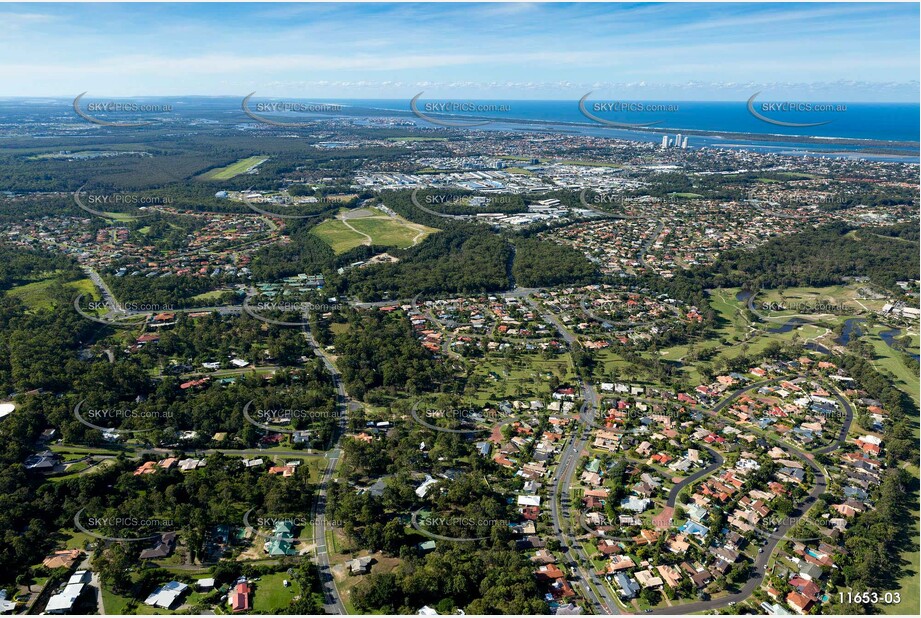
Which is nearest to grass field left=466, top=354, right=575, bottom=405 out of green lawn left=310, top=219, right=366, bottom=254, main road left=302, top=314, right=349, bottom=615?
main road left=302, top=314, right=349, bottom=615

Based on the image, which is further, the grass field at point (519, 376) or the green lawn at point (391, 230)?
A: the green lawn at point (391, 230)

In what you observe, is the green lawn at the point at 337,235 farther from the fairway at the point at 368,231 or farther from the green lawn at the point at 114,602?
the green lawn at the point at 114,602

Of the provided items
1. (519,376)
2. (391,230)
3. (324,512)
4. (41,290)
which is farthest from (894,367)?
(41,290)

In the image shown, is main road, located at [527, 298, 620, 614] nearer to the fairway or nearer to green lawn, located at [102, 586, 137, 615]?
green lawn, located at [102, 586, 137, 615]

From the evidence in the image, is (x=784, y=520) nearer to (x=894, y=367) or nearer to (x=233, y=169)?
(x=894, y=367)

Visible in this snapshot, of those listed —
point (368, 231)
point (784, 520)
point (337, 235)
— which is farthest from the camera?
point (368, 231)

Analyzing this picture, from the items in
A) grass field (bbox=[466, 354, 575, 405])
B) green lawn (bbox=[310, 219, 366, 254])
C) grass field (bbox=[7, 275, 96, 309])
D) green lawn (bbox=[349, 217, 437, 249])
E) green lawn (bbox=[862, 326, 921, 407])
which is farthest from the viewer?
green lawn (bbox=[349, 217, 437, 249])

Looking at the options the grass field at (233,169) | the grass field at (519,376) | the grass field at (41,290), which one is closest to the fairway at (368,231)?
the grass field at (41,290)
